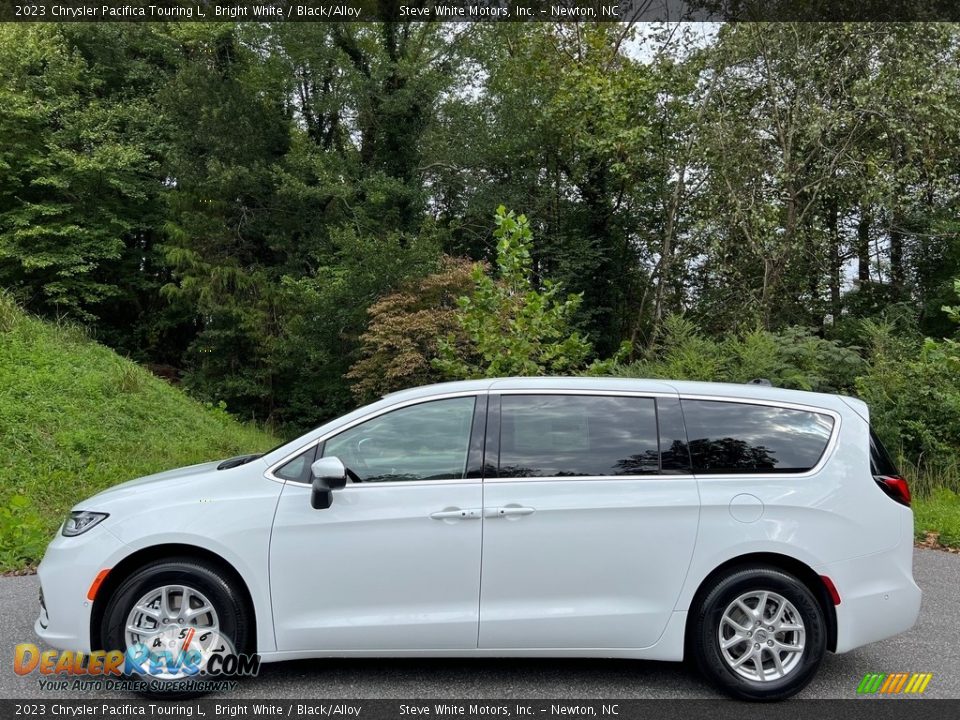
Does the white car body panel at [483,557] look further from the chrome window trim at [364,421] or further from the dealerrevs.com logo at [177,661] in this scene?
the dealerrevs.com logo at [177,661]

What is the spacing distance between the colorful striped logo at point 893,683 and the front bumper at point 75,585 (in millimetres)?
4145

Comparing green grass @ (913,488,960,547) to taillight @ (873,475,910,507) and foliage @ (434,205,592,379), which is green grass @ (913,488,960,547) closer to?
taillight @ (873,475,910,507)

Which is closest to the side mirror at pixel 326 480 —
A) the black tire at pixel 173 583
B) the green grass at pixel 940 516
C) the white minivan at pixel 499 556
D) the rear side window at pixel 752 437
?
the white minivan at pixel 499 556

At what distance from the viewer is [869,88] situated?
15523mm

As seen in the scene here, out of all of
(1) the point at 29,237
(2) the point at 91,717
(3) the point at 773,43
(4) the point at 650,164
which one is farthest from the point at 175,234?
(2) the point at 91,717

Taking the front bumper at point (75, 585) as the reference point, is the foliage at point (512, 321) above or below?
above

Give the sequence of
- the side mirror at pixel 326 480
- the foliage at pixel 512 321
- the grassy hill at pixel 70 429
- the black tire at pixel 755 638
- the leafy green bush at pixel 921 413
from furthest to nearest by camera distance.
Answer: the leafy green bush at pixel 921 413
the foliage at pixel 512 321
the grassy hill at pixel 70 429
the black tire at pixel 755 638
the side mirror at pixel 326 480

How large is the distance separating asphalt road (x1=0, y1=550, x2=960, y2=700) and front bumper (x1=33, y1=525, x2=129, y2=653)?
354mm

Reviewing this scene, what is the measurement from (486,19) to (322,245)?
8553 millimetres

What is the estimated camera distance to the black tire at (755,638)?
4.22m

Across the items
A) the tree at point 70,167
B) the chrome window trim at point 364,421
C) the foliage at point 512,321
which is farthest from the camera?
the tree at point 70,167

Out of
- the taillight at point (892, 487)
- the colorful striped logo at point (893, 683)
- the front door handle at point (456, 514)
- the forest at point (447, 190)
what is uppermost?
the forest at point (447, 190)

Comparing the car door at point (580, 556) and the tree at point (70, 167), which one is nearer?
the car door at point (580, 556)

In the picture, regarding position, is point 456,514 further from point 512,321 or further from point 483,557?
point 512,321
